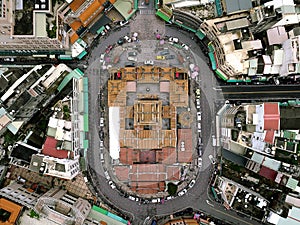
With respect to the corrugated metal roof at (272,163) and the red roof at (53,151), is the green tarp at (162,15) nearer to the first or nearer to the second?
the red roof at (53,151)

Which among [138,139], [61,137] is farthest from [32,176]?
[138,139]

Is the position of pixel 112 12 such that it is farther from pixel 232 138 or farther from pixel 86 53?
pixel 232 138

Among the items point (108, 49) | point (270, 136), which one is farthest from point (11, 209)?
point (270, 136)

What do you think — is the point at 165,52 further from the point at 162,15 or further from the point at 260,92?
the point at 260,92

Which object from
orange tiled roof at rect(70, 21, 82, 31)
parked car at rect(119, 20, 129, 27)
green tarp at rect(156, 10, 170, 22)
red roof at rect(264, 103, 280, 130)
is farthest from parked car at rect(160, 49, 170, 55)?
red roof at rect(264, 103, 280, 130)

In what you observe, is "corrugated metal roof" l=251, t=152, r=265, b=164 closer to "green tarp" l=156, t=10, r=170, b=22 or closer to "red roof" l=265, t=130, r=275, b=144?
"red roof" l=265, t=130, r=275, b=144
